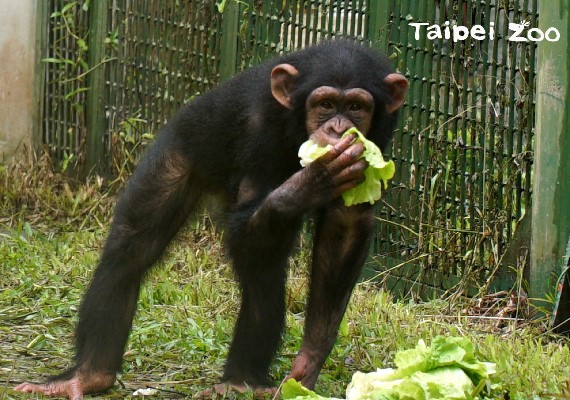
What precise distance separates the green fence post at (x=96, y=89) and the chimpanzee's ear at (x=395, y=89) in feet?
16.1

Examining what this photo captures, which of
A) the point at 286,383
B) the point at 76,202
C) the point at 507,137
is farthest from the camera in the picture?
the point at 76,202

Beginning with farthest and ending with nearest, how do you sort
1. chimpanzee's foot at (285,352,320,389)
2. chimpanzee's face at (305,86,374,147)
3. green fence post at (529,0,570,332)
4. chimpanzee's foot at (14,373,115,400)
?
green fence post at (529,0,570,332), chimpanzee's foot at (14,373,115,400), chimpanzee's foot at (285,352,320,389), chimpanzee's face at (305,86,374,147)

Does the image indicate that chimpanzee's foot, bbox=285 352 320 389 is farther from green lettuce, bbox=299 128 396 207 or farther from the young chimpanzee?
green lettuce, bbox=299 128 396 207

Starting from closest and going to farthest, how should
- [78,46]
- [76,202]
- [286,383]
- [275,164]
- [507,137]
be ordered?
[286,383], [275,164], [507,137], [76,202], [78,46]

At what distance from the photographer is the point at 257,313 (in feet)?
20.0

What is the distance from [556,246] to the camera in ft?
23.2

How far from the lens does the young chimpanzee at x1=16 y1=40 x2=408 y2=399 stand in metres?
5.60

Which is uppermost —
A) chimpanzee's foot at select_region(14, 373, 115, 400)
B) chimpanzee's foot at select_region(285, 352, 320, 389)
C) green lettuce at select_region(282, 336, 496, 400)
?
green lettuce at select_region(282, 336, 496, 400)

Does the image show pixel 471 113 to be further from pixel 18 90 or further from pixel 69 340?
pixel 18 90

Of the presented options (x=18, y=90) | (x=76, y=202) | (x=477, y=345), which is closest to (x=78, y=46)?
(x=18, y=90)

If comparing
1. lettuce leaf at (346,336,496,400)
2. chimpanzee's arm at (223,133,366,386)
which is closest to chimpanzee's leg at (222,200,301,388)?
chimpanzee's arm at (223,133,366,386)

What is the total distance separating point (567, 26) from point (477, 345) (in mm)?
2009

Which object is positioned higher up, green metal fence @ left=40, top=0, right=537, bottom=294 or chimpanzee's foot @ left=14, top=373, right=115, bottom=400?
green metal fence @ left=40, top=0, right=537, bottom=294

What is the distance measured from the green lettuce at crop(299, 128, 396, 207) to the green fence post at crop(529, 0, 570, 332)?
5.99 ft
